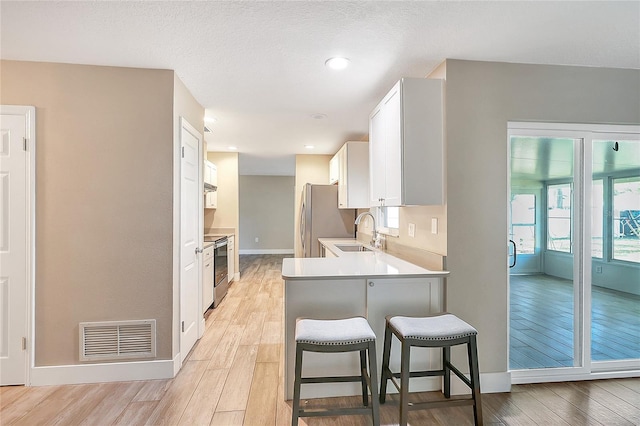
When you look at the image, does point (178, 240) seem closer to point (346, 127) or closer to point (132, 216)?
point (132, 216)

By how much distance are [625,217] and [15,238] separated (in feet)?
15.2

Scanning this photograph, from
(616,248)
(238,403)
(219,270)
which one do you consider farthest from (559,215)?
(219,270)

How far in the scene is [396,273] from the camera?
2104 mm

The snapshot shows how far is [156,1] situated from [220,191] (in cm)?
418

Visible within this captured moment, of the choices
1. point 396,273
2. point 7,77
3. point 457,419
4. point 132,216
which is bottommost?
point 457,419

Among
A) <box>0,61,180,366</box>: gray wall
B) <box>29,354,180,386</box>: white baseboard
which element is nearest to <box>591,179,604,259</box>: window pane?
<box>0,61,180,366</box>: gray wall

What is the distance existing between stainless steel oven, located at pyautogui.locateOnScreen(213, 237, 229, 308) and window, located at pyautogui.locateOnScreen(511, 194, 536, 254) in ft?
11.1

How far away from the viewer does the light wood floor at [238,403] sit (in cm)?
190

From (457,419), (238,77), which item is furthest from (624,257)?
(238,77)

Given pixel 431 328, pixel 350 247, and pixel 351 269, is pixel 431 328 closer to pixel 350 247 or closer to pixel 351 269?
pixel 351 269

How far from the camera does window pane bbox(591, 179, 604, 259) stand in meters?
2.42

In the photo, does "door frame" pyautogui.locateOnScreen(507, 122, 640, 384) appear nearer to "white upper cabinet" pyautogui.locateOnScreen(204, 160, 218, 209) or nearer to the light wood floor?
the light wood floor

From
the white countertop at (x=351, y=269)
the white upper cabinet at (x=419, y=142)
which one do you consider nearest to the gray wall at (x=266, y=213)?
the white countertop at (x=351, y=269)

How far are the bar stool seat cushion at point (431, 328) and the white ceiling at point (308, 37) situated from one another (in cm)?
175
